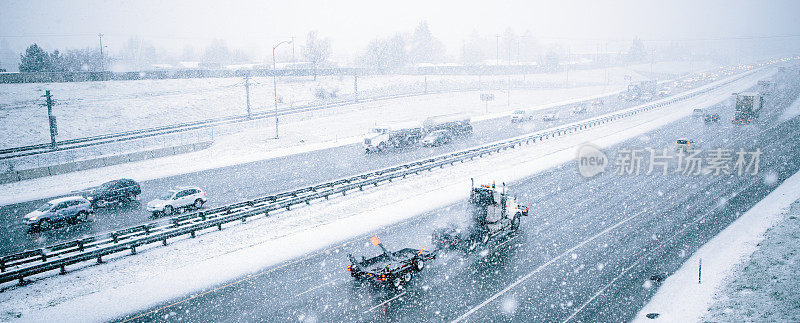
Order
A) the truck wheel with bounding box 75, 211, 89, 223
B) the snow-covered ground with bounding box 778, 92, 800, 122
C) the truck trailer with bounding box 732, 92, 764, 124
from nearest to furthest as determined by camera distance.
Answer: the truck wheel with bounding box 75, 211, 89, 223 < the truck trailer with bounding box 732, 92, 764, 124 < the snow-covered ground with bounding box 778, 92, 800, 122

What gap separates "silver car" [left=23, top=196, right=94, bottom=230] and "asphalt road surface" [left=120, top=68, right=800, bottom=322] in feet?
38.7

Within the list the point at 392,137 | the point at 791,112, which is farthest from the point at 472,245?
the point at 791,112

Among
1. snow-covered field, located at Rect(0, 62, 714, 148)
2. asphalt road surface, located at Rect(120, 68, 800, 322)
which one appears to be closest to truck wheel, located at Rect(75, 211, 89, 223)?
asphalt road surface, located at Rect(120, 68, 800, 322)

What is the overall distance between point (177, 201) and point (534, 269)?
63.0 feet

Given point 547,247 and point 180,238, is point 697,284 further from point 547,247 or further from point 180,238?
point 180,238

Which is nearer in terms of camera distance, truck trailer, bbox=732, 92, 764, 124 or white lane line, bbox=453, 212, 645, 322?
white lane line, bbox=453, 212, 645, 322

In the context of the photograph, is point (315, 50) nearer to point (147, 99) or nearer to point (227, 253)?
point (147, 99)

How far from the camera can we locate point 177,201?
24562 mm

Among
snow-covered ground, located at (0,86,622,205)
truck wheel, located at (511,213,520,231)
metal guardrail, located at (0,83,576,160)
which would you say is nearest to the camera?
truck wheel, located at (511,213,520,231)

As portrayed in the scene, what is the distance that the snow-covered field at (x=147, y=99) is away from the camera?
52781mm

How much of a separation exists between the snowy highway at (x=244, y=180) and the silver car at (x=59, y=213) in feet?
1.56

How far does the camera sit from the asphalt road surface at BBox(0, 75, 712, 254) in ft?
70.7

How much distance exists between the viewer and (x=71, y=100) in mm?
61562

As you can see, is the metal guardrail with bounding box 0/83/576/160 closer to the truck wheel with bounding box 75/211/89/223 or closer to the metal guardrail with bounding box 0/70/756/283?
the truck wheel with bounding box 75/211/89/223
